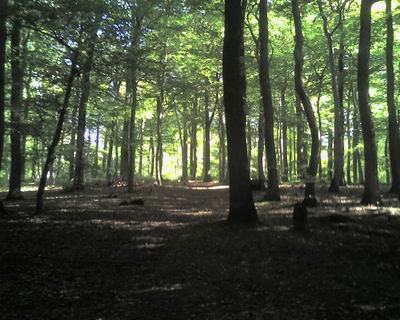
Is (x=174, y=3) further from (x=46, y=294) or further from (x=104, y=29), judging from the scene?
(x=46, y=294)

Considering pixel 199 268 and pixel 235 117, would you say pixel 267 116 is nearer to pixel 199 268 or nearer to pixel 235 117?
pixel 235 117

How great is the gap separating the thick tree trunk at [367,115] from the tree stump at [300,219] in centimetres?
633

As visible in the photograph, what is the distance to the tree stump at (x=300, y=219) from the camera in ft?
33.3

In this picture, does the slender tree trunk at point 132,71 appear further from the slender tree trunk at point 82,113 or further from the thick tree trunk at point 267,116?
the thick tree trunk at point 267,116

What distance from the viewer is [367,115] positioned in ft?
52.0

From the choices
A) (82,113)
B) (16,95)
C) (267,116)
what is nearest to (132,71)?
(16,95)

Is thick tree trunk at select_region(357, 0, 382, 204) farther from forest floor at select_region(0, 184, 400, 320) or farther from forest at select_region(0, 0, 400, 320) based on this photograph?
forest floor at select_region(0, 184, 400, 320)

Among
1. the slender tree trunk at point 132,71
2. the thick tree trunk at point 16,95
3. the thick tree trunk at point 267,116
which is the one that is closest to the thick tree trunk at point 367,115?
the thick tree trunk at point 267,116

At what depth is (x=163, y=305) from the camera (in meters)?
6.07

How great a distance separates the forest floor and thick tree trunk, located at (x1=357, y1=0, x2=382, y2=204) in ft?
9.04

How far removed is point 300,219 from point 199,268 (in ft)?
11.6

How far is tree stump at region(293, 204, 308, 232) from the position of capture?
33.3 feet

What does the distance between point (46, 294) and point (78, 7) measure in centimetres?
794

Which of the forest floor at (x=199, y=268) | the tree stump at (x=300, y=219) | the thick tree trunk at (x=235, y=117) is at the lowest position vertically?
the forest floor at (x=199, y=268)
